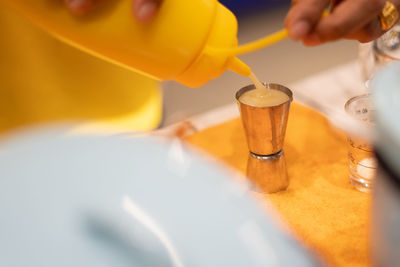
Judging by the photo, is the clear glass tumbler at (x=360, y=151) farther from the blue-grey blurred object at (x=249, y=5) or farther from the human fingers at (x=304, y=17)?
the blue-grey blurred object at (x=249, y=5)

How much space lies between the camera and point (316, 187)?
19.6 inches

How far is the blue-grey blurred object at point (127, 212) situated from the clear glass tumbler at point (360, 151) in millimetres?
331

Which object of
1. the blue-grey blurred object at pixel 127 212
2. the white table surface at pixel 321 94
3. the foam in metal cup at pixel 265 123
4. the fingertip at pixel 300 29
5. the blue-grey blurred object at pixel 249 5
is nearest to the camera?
the blue-grey blurred object at pixel 127 212

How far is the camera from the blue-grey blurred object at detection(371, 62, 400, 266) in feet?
0.60

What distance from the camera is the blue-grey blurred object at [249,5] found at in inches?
64.5

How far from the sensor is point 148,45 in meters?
0.35

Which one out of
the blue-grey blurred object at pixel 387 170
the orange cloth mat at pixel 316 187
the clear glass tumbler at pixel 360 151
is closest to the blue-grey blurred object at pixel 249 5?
the orange cloth mat at pixel 316 187

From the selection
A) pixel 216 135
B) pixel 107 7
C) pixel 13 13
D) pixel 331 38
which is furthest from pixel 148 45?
pixel 13 13

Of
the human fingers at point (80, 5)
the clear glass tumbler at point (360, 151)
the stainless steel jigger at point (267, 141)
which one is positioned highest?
the human fingers at point (80, 5)

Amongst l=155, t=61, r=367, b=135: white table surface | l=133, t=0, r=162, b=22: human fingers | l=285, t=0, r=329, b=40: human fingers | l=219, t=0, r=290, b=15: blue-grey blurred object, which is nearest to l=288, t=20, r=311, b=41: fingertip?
l=285, t=0, r=329, b=40: human fingers

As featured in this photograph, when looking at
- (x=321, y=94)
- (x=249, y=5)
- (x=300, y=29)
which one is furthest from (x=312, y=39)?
(x=249, y=5)

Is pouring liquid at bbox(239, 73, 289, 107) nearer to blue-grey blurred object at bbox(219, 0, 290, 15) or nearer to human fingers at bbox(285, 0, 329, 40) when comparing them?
human fingers at bbox(285, 0, 329, 40)

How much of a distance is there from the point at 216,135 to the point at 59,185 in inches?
17.2

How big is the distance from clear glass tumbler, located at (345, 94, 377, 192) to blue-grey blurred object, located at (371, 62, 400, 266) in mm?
258
